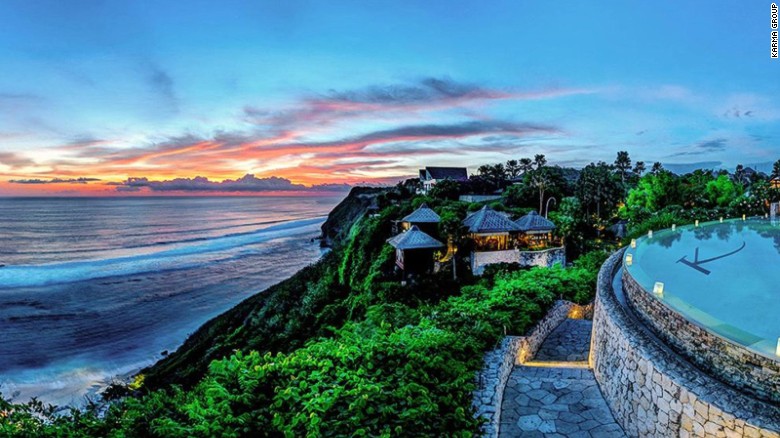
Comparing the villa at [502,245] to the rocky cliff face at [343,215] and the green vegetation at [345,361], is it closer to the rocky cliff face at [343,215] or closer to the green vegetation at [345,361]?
the green vegetation at [345,361]

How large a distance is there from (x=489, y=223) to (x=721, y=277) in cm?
1656

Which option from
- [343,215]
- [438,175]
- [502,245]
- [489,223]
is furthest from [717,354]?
[438,175]

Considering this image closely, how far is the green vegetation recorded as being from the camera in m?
4.31

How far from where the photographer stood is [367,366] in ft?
18.4

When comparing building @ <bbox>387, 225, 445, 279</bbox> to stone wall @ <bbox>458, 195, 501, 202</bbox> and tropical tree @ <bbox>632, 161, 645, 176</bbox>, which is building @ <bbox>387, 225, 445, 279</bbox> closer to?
stone wall @ <bbox>458, 195, 501, 202</bbox>

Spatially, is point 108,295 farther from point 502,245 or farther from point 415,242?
point 502,245

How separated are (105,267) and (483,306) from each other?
1501 inches

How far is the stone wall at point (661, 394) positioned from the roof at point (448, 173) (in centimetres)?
5277

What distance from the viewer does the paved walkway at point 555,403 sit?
6055 millimetres

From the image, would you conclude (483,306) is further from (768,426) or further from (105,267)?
(105,267)

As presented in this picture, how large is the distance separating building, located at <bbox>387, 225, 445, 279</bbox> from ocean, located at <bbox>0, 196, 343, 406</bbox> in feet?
37.3

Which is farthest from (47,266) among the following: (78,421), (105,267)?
(78,421)

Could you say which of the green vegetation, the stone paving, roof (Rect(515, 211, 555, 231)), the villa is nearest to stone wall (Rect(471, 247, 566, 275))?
the villa

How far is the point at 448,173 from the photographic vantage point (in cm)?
6191
